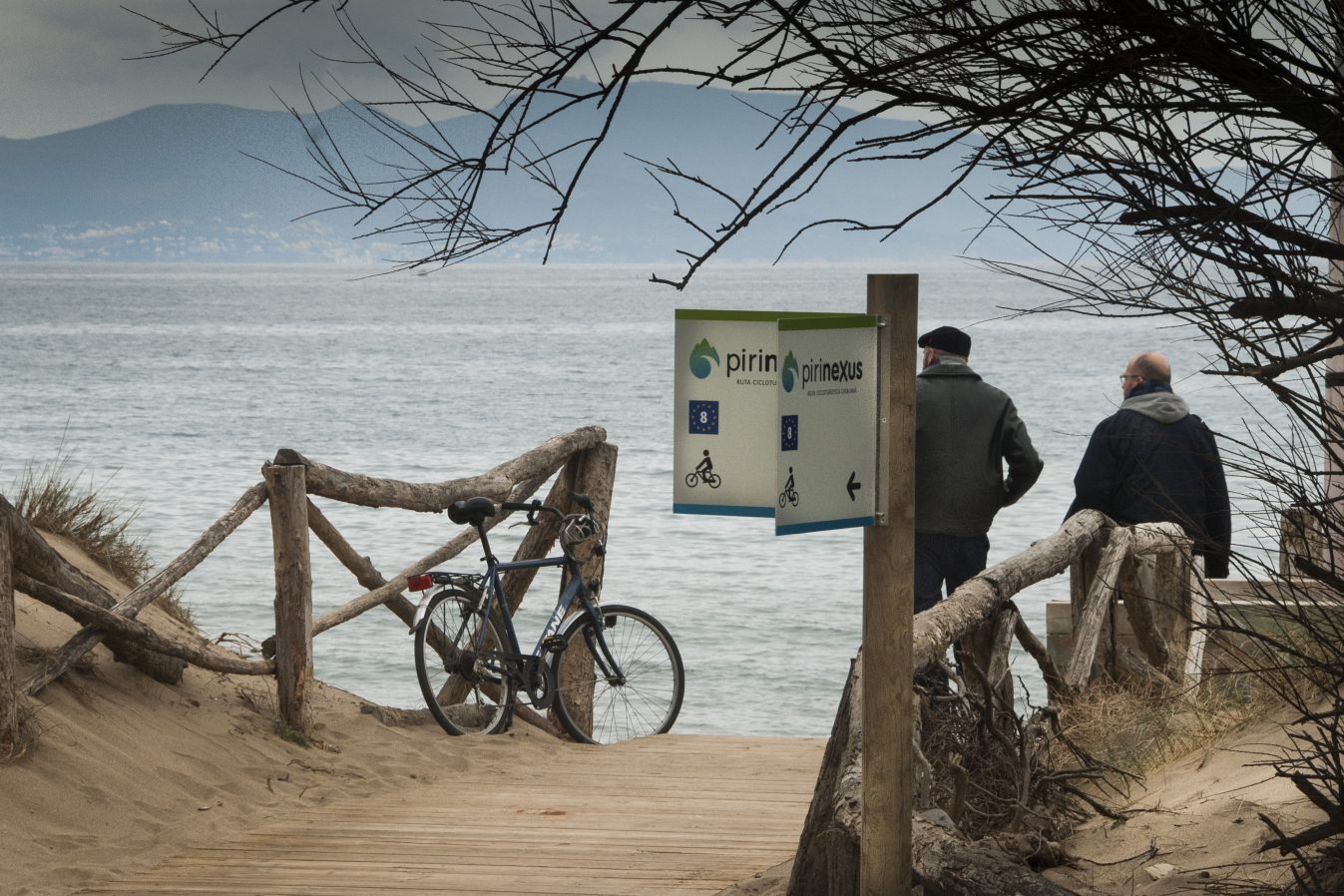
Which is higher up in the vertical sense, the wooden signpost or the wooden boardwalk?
the wooden signpost

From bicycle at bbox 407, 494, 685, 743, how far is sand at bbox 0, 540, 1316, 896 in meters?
0.23

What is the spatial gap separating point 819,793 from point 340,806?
248 cm

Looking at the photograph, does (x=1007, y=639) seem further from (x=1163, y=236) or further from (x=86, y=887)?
(x=86, y=887)

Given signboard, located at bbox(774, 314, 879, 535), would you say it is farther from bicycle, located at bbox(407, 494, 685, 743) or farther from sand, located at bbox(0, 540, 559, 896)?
bicycle, located at bbox(407, 494, 685, 743)

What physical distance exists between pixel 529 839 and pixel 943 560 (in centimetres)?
246

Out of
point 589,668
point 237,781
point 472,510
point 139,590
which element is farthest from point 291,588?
point 589,668

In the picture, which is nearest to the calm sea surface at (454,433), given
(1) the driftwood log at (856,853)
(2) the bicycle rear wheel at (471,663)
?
(1) the driftwood log at (856,853)

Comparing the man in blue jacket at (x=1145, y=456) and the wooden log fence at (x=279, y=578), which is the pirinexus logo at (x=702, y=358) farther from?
the man in blue jacket at (x=1145, y=456)

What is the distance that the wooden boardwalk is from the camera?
432cm

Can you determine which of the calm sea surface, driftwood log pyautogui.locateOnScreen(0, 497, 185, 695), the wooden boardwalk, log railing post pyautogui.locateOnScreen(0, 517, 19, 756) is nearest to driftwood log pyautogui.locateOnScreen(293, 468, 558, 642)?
driftwood log pyautogui.locateOnScreen(0, 497, 185, 695)

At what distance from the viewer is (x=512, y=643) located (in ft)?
23.8

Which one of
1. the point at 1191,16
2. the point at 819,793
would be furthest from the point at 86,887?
the point at 1191,16

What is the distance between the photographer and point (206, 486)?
24.5 m

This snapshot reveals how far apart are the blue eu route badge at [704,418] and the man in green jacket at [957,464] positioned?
3.57 meters
